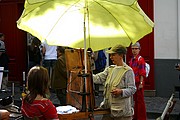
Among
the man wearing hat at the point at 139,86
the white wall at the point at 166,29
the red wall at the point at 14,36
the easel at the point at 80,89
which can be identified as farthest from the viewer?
the red wall at the point at 14,36

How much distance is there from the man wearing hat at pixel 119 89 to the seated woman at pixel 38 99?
4.96 feet

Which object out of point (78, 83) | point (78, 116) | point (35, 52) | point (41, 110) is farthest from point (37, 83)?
point (35, 52)

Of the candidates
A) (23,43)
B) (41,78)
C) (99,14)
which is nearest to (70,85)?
(99,14)

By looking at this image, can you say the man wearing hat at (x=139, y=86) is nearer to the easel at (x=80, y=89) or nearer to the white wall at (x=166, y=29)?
the easel at (x=80, y=89)

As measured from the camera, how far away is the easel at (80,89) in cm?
499

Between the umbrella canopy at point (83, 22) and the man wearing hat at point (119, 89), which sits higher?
the umbrella canopy at point (83, 22)

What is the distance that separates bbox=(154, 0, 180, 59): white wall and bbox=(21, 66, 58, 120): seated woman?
794cm

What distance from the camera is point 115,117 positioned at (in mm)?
5348

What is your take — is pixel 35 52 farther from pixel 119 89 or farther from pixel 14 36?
pixel 119 89

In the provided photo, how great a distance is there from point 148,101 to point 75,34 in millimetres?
6201

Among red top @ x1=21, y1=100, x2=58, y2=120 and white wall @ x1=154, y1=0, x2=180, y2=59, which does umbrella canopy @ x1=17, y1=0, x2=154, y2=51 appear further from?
white wall @ x1=154, y1=0, x2=180, y2=59

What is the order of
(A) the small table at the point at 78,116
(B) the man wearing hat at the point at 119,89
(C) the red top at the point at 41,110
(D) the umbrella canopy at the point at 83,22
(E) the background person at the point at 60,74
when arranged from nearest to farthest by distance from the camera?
1. (C) the red top at the point at 41,110
2. (A) the small table at the point at 78,116
3. (D) the umbrella canopy at the point at 83,22
4. (B) the man wearing hat at the point at 119,89
5. (E) the background person at the point at 60,74

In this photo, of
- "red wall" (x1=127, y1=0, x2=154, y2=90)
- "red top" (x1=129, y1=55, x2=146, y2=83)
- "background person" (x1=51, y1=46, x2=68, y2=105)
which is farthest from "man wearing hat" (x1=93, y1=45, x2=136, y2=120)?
"red wall" (x1=127, y1=0, x2=154, y2=90)

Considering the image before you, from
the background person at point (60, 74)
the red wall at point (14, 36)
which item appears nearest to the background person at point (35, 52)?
the red wall at point (14, 36)
